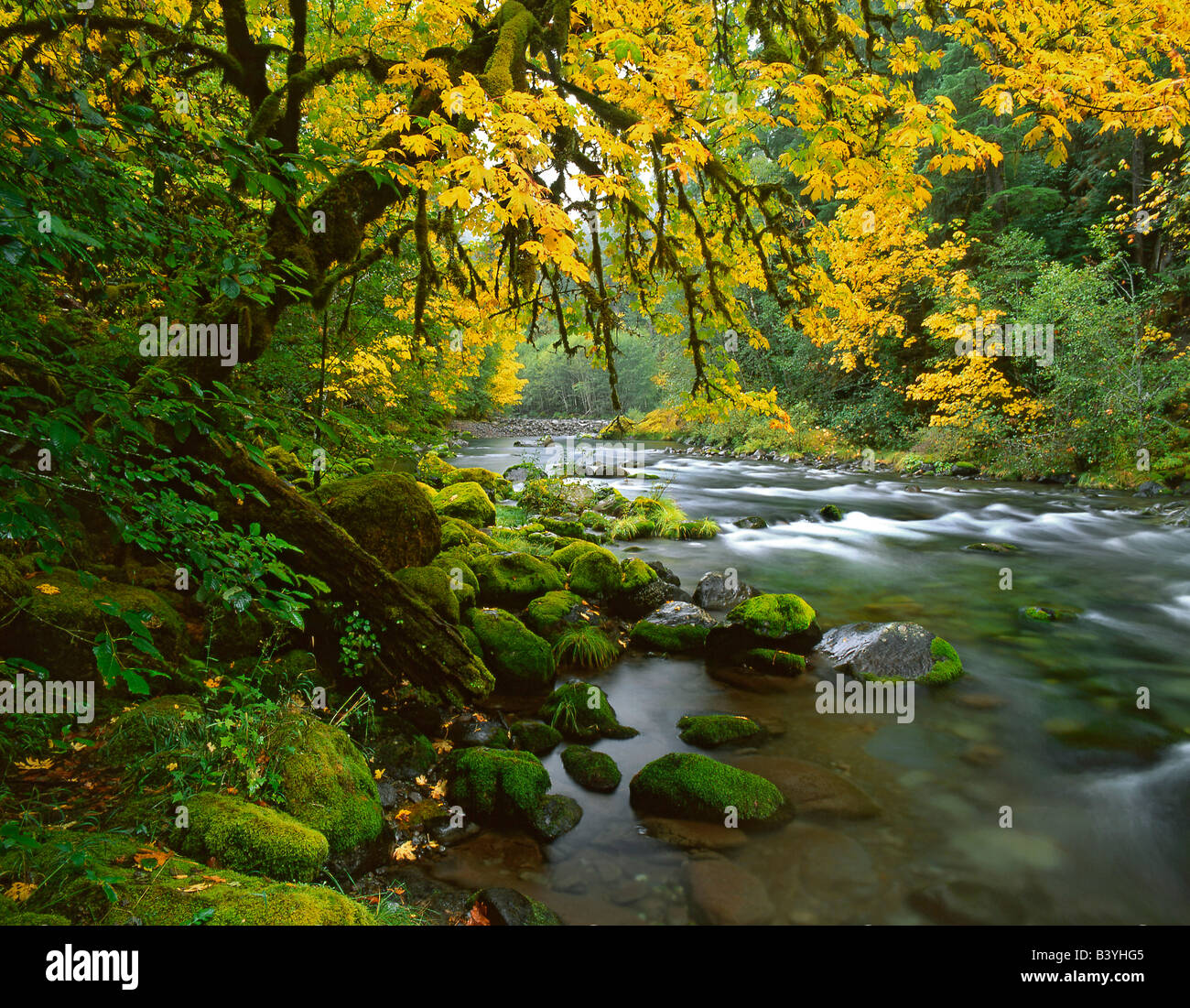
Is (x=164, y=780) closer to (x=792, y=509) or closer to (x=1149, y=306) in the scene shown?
(x=792, y=509)

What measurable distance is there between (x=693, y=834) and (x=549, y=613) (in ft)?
11.0

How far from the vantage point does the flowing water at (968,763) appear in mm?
3693

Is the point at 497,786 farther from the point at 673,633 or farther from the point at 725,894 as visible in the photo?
the point at 673,633

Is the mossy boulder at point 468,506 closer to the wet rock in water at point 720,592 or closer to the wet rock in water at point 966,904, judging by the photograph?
the wet rock in water at point 720,592

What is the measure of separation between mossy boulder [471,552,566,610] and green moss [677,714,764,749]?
2.91m

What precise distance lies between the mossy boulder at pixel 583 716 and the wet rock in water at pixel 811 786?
3.73 feet

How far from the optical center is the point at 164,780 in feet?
10.5

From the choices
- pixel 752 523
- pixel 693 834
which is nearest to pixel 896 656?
pixel 693 834

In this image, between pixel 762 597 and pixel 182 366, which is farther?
pixel 762 597

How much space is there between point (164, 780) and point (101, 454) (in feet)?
8.25

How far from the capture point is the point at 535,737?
4938mm

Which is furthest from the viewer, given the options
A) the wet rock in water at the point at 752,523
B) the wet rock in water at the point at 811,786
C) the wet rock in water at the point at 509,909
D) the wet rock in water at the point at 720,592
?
the wet rock in water at the point at 752,523

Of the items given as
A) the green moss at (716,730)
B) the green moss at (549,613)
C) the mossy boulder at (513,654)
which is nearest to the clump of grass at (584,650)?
the green moss at (549,613)
